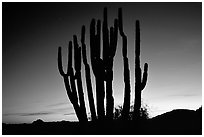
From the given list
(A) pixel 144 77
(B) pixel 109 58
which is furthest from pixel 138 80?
(B) pixel 109 58

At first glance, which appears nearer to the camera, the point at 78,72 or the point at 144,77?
the point at 144,77

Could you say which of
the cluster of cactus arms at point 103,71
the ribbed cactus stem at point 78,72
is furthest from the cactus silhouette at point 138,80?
the ribbed cactus stem at point 78,72

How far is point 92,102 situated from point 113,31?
2.39 metres

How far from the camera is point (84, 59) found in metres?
8.41

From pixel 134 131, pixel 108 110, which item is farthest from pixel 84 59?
pixel 134 131

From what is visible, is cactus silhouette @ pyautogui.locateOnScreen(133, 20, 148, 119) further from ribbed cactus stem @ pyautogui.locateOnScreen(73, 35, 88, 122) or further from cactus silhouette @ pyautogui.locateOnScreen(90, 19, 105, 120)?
ribbed cactus stem @ pyautogui.locateOnScreen(73, 35, 88, 122)

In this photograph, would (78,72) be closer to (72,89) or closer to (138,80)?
(72,89)

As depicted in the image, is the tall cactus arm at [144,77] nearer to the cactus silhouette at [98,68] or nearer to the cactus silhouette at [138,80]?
the cactus silhouette at [138,80]

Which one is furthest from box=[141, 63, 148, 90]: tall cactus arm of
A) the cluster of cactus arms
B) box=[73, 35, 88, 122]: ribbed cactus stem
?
box=[73, 35, 88, 122]: ribbed cactus stem

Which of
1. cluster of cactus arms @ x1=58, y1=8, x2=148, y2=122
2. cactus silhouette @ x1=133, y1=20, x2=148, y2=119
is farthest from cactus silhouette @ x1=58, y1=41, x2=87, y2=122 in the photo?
cactus silhouette @ x1=133, y1=20, x2=148, y2=119

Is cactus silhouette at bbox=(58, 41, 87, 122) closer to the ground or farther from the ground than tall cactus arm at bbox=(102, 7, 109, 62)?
closer to the ground

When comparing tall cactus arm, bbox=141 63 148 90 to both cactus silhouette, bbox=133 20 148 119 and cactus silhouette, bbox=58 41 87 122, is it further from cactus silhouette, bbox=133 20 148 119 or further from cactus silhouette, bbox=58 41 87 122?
cactus silhouette, bbox=58 41 87 122

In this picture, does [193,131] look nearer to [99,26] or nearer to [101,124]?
[101,124]

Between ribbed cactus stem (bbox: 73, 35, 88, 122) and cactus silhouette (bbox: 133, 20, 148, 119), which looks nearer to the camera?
cactus silhouette (bbox: 133, 20, 148, 119)
